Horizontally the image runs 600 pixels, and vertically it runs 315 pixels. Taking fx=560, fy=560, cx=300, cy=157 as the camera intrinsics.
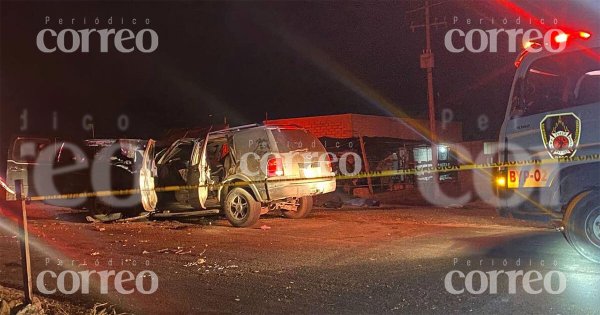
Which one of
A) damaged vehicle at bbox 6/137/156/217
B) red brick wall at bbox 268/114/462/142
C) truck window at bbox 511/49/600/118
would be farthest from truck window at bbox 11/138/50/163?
truck window at bbox 511/49/600/118

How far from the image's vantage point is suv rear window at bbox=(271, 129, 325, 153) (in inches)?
397

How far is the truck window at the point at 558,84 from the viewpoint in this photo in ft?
20.6

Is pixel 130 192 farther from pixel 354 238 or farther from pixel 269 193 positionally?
pixel 354 238

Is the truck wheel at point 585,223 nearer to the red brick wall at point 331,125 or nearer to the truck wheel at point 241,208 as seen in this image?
the truck wheel at point 241,208

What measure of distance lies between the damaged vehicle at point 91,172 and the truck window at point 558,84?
6.79 meters

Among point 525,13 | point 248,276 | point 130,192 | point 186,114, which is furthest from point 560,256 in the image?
point 186,114

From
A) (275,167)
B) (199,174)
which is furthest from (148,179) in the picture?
(275,167)

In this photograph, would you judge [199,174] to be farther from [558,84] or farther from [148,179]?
[558,84]

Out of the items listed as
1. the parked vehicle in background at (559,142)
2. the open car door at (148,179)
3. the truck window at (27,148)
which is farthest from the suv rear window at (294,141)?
the truck window at (27,148)

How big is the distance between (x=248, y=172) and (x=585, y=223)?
5.72 metres

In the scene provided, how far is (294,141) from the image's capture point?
1035 centimetres

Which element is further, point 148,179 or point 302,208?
point 302,208

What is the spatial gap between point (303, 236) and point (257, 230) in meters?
1.21

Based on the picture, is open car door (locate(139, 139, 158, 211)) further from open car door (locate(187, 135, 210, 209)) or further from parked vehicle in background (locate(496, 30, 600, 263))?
parked vehicle in background (locate(496, 30, 600, 263))
